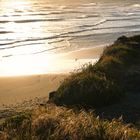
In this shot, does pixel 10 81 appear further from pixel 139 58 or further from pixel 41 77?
pixel 139 58

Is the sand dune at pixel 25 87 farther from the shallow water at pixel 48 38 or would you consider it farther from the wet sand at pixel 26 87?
the shallow water at pixel 48 38

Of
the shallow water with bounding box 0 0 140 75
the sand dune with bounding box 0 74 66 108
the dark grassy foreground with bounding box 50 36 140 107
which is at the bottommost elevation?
the shallow water with bounding box 0 0 140 75

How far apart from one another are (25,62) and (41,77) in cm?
451

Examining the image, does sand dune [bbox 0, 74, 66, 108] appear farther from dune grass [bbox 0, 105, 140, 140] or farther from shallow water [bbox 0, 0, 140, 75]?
dune grass [bbox 0, 105, 140, 140]

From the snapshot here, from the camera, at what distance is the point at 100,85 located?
33.3 feet

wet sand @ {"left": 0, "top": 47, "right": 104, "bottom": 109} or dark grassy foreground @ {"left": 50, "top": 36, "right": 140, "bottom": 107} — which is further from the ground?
dark grassy foreground @ {"left": 50, "top": 36, "right": 140, "bottom": 107}

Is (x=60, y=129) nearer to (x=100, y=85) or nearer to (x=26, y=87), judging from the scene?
(x=100, y=85)

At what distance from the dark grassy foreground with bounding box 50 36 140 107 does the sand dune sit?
1460 mm

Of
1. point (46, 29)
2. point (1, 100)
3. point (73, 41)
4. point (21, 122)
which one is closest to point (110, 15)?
point (46, 29)

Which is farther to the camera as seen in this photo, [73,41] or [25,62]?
[73,41]

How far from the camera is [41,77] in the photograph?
1504 cm

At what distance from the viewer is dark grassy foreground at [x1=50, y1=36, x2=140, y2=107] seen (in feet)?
32.6

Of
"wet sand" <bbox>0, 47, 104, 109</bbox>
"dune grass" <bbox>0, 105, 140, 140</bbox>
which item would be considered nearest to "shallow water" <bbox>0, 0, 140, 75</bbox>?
"wet sand" <bbox>0, 47, 104, 109</bbox>

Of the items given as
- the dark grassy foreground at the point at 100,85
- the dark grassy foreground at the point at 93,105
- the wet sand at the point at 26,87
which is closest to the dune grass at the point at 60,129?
the dark grassy foreground at the point at 93,105
